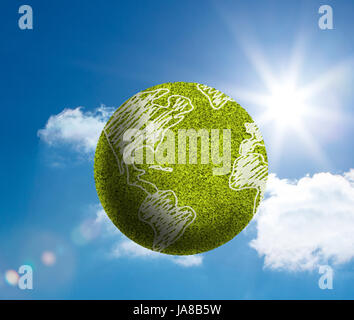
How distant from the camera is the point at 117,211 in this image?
346cm

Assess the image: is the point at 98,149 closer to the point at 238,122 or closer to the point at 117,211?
the point at 117,211

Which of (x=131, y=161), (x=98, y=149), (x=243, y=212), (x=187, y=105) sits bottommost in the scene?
A: (x=243, y=212)

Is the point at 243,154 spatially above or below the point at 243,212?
above

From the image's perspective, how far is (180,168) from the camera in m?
3.32

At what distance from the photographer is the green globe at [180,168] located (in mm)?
3303

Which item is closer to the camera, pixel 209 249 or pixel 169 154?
pixel 169 154

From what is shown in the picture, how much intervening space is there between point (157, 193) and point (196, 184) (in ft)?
1.26

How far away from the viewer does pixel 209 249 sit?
3.58 meters

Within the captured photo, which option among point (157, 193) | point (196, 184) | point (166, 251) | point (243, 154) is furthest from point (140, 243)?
point (243, 154)

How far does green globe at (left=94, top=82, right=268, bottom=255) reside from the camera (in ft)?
10.8

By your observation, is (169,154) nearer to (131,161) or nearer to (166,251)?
(131,161)

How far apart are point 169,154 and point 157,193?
387 mm

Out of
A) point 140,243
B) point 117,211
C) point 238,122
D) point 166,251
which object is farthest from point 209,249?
point 238,122

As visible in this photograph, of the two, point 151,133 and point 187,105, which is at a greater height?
point 187,105
